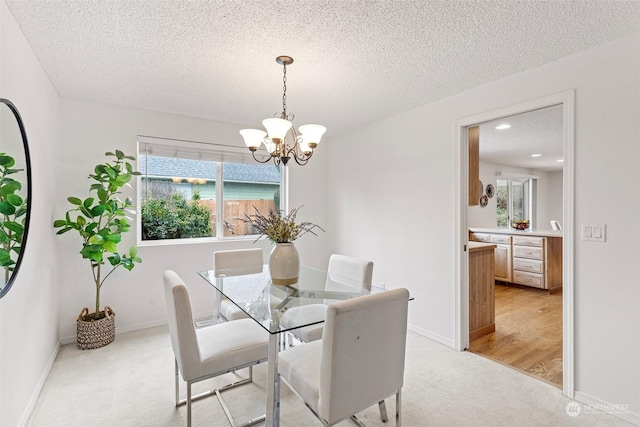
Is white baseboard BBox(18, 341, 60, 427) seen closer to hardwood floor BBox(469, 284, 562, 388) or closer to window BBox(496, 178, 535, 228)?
hardwood floor BBox(469, 284, 562, 388)

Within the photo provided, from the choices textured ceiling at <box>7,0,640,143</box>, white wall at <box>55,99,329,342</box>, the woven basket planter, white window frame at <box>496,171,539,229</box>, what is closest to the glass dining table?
white wall at <box>55,99,329,342</box>

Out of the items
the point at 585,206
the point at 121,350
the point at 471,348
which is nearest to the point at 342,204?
the point at 471,348

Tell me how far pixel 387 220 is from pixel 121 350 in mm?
2953

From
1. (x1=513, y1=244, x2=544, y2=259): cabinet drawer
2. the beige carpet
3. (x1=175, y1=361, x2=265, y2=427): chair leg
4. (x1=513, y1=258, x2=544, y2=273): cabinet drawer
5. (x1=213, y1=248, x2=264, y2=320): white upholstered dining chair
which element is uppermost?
(x1=213, y1=248, x2=264, y2=320): white upholstered dining chair

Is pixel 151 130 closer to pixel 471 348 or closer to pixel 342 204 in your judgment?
pixel 342 204

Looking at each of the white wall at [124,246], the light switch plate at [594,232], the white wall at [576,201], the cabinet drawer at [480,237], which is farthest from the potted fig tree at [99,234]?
the cabinet drawer at [480,237]

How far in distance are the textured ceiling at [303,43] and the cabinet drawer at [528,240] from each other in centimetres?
329

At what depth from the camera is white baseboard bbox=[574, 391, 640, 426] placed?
1877 mm

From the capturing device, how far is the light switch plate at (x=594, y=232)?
200 cm

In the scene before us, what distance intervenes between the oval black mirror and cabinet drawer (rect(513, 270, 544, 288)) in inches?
234

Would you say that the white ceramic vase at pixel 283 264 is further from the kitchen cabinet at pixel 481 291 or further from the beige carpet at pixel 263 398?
the kitchen cabinet at pixel 481 291

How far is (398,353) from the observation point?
5.10 ft

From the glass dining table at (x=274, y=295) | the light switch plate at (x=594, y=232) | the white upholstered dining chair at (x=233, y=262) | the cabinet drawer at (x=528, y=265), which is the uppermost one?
Answer: the light switch plate at (x=594, y=232)

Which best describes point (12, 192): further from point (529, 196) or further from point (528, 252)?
point (529, 196)
